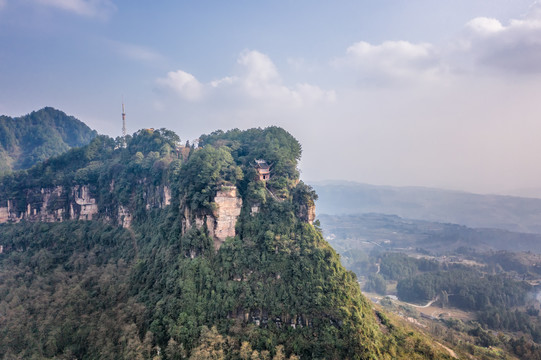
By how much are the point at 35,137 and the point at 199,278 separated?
9559 centimetres

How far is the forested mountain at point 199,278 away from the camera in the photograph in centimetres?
2759

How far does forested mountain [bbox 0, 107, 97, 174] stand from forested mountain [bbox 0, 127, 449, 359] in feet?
148

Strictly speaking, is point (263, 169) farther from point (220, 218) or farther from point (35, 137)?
point (35, 137)

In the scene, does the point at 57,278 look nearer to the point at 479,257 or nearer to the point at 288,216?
the point at 288,216

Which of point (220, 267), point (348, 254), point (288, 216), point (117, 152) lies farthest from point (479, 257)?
point (117, 152)

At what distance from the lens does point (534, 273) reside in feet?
298

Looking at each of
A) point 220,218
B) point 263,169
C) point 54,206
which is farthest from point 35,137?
point 220,218

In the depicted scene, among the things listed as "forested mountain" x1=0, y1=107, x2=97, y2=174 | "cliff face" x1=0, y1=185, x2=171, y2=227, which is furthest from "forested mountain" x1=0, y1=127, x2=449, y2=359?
"forested mountain" x1=0, y1=107, x2=97, y2=174

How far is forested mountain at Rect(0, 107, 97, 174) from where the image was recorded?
85.9 m

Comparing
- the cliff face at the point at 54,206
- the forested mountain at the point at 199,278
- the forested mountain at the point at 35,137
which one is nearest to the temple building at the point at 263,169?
the forested mountain at the point at 199,278

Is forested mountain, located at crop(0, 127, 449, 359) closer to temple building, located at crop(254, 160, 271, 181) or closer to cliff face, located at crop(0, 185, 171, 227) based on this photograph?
temple building, located at crop(254, 160, 271, 181)

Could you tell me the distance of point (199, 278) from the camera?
32.0m

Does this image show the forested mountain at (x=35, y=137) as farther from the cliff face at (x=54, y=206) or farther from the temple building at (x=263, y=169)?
the temple building at (x=263, y=169)

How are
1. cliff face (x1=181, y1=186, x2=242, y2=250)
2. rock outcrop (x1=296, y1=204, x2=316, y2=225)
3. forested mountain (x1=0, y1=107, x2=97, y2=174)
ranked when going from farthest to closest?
1. forested mountain (x1=0, y1=107, x2=97, y2=174)
2. rock outcrop (x1=296, y1=204, x2=316, y2=225)
3. cliff face (x1=181, y1=186, x2=242, y2=250)
